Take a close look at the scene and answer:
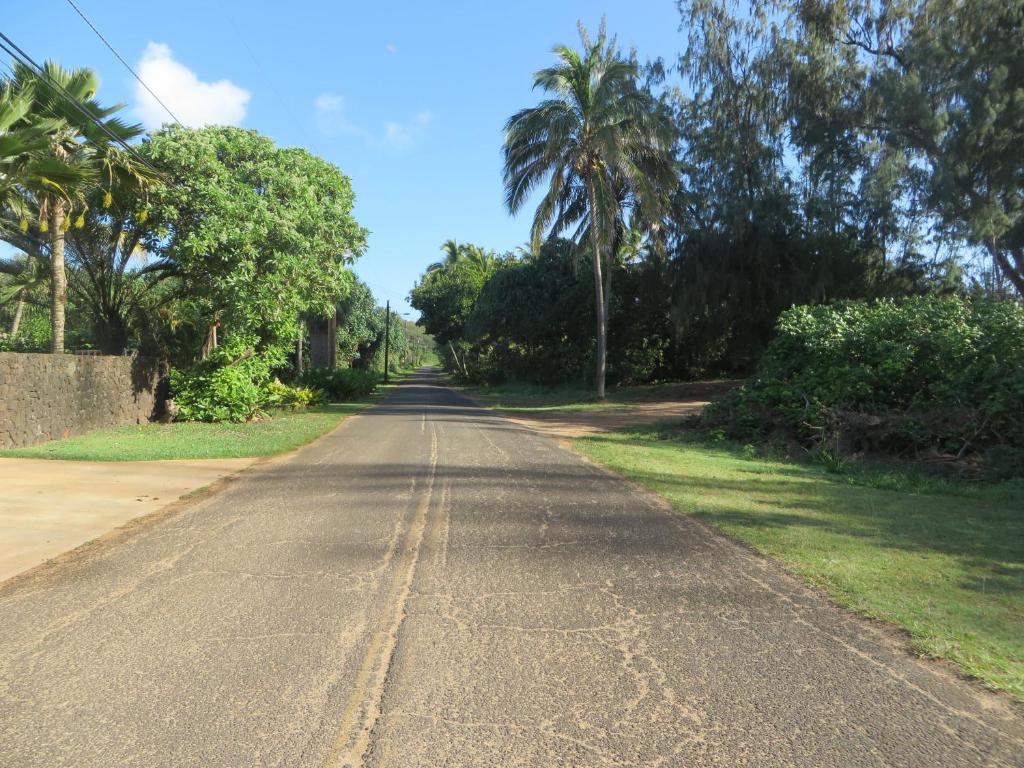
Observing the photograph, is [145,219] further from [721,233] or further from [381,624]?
[721,233]

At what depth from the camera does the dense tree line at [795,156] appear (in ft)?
77.2

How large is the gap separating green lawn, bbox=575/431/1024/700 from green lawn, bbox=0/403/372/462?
741 centimetres

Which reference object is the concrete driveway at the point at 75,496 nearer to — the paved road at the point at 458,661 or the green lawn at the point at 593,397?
the paved road at the point at 458,661

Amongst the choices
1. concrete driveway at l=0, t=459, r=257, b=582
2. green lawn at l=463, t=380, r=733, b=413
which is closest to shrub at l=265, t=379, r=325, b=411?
green lawn at l=463, t=380, r=733, b=413

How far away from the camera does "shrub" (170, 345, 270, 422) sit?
20.7 metres

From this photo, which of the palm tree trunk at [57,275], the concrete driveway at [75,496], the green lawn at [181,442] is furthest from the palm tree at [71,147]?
the concrete driveway at [75,496]

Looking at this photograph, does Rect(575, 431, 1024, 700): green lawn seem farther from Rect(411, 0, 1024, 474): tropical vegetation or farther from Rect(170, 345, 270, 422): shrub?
Rect(170, 345, 270, 422): shrub

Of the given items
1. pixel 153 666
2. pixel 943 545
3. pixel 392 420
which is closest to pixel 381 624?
pixel 153 666

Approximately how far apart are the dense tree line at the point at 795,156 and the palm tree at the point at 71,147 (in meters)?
16.2

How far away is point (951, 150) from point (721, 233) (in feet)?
30.8

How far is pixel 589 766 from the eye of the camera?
3.14 m

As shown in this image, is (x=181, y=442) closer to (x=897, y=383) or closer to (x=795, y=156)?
(x=897, y=383)

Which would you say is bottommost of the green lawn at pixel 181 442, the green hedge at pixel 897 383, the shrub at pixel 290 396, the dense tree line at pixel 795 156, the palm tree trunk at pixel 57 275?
the green lawn at pixel 181 442

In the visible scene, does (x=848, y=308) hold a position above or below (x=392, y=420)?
above
